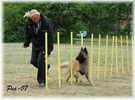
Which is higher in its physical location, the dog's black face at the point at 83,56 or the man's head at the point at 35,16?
the man's head at the point at 35,16

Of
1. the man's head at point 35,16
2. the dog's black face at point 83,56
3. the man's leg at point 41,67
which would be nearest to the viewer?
the man's head at point 35,16

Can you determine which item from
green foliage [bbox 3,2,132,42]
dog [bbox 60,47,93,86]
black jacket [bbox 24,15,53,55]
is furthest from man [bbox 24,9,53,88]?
green foliage [bbox 3,2,132,42]

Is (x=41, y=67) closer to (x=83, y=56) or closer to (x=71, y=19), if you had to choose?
(x=83, y=56)

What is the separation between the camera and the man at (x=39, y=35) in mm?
6992

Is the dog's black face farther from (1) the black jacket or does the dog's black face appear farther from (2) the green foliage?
(2) the green foliage

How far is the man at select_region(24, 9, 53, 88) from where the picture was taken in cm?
699

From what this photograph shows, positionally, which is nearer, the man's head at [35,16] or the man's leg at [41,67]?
the man's head at [35,16]

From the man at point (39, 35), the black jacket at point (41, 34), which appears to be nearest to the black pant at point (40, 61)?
the man at point (39, 35)

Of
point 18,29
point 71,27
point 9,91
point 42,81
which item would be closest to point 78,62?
point 42,81

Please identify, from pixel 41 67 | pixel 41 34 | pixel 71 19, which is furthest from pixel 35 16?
pixel 71 19

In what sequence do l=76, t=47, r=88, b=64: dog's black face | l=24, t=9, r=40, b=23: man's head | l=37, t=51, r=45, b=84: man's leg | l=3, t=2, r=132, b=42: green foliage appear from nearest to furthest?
l=24, t=9, r=40, b=23: man's head
l=37, t=51, r=45, b=84: man's leg
l=76, t=47, r=88, b=64: dog's black face
l=3, t=2, r=132, b=42: green foliage

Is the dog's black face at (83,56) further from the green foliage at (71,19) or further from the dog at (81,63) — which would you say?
the green foliage at (71,19)

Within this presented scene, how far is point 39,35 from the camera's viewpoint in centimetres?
706

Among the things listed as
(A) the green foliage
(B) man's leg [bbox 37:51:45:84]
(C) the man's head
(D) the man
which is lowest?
(B) man's leg [bbox 37:51:45:84]
